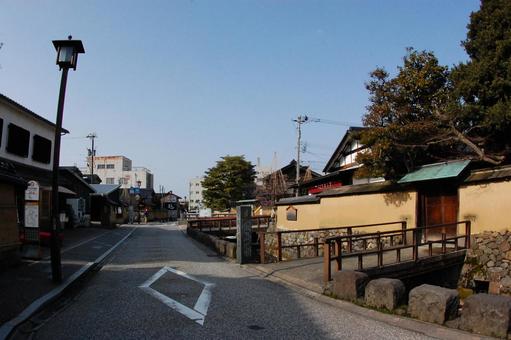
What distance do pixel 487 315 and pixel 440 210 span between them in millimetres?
11701

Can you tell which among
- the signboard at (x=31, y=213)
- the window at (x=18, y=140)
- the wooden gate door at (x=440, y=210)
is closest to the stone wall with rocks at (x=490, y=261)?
the wooden gate door at (x=440, y=210)

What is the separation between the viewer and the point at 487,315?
6.78 metres

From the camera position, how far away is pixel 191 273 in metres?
13.3

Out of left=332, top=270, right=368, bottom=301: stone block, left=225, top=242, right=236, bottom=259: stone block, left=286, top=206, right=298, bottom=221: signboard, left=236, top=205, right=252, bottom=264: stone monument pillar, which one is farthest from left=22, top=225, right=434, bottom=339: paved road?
left=286, top=206, right=298, bottom=221: signboard

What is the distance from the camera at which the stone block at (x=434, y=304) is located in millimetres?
7391

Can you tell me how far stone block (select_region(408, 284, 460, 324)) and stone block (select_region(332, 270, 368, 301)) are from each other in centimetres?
153

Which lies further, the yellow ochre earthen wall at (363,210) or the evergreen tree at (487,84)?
the yellow ochre earthen wall at (363,210)

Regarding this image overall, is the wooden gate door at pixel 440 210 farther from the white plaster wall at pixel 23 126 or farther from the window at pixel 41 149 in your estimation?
the window at pixel 41 149

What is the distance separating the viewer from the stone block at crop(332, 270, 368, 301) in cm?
929

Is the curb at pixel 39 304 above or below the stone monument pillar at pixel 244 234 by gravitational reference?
below

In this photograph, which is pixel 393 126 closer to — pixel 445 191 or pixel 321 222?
pixel 445 191

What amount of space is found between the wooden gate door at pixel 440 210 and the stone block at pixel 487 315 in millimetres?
10350

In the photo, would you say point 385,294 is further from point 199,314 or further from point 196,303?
point 196,303

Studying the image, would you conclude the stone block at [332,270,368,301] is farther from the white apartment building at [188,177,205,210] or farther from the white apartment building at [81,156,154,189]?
the white apartment building at [188,177,205,210]
